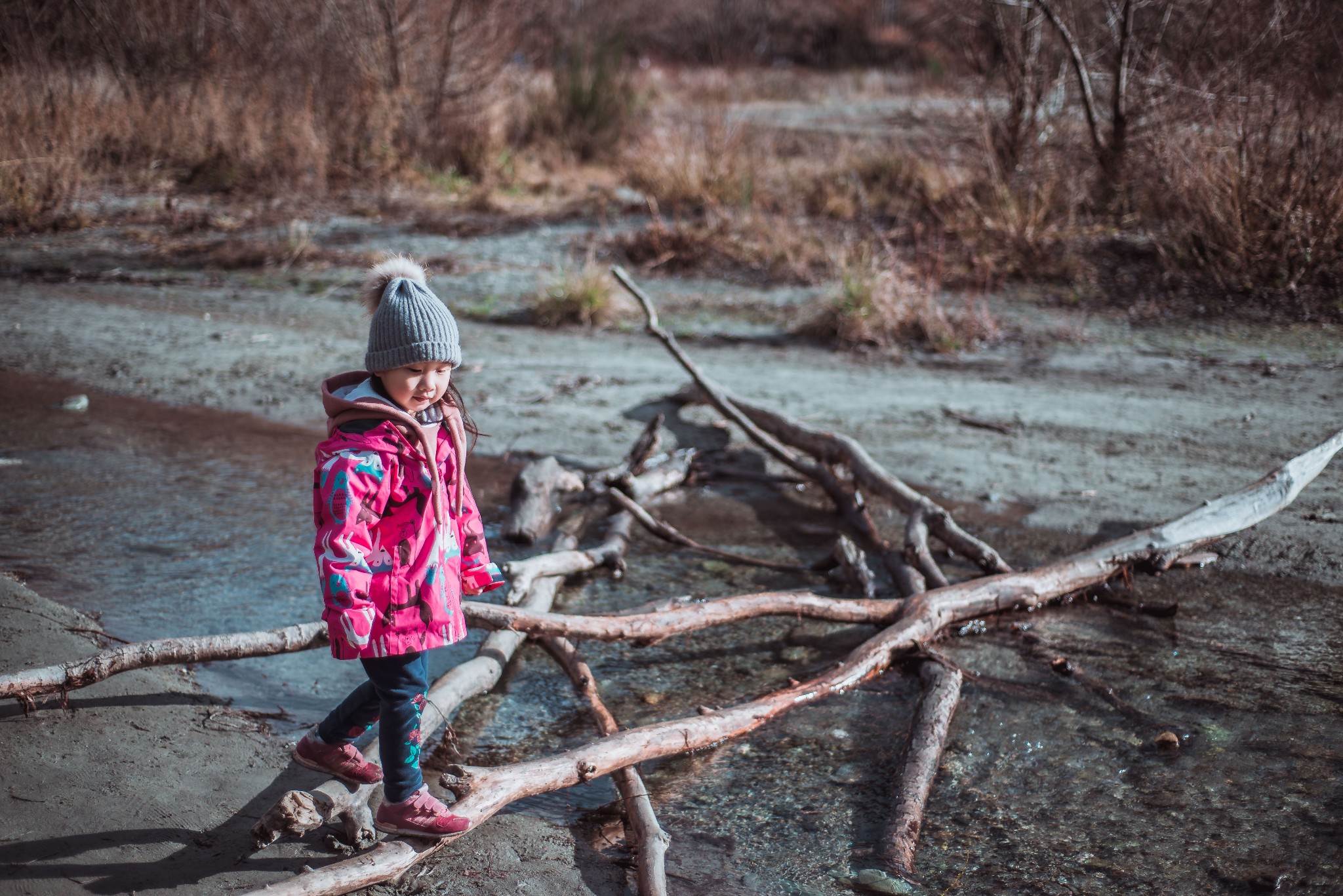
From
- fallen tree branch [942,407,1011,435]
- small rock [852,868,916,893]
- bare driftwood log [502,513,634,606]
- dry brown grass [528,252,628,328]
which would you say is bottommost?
small rock [852,868,916,893]

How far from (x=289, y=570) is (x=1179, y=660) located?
11.7ft

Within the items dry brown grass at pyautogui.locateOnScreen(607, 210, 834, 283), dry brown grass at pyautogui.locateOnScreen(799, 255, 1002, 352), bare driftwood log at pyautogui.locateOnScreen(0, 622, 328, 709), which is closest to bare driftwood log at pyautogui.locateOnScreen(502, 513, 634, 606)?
bare driftwood log at pyautogui.locateOnScreen(0, 622, 328, 709)

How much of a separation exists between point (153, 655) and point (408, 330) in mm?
1382

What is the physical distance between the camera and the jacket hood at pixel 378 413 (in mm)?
2469

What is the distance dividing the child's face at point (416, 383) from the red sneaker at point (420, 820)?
97 centimetres

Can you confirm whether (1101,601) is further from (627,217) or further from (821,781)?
(627,217)

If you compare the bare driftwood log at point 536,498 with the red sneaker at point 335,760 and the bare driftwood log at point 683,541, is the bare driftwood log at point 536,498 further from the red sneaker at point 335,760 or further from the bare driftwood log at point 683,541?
the red sneaker at point 335,760

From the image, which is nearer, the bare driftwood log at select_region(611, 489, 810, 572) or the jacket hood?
the jacket hood

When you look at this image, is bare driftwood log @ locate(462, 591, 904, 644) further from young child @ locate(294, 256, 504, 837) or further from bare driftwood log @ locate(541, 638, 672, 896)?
young child @ locate(294, 256, 504, 837)

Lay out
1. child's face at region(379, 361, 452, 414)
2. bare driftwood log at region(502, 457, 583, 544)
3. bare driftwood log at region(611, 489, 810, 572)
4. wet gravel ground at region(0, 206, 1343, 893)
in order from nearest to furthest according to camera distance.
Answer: child's face at region(379, 361, 452, 414) < wet gravel ground at region(0, 206, 1343, 893) < bare driftwood log at region(611, 489, 810, 572) < bare driftwood log at region(502, 457, 583, 544)

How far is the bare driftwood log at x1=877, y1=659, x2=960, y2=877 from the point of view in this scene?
2.89 metres

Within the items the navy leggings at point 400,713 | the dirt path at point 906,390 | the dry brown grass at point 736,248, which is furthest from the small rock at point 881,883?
the dry brown grass at point 736,248

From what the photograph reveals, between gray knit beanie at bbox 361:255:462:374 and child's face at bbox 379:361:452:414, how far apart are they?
28 millimetres

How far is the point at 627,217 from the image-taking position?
41.0 feet
